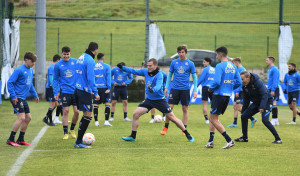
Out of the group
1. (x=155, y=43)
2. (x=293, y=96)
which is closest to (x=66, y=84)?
(x=293, y=96)

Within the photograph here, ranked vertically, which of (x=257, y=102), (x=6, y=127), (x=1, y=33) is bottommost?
(x=6, y=127)

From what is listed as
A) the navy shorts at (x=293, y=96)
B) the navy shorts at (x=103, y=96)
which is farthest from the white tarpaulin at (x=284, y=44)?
the navy shorts at (x=103, y=96)

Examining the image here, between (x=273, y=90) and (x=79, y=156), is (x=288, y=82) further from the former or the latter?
(x=79, y=156)

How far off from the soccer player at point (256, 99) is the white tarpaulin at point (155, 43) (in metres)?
10.1

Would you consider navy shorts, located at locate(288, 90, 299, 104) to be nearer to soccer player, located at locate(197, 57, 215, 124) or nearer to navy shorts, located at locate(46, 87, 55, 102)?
soccer player, located at locate(197, 57, 215, 124)

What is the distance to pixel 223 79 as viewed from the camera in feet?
31.4

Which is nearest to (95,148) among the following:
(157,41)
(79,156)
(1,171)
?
(79,156)

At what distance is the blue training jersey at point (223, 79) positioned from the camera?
9.45 metres

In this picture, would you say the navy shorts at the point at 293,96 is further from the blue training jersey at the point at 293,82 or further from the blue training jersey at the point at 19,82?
the blue training jersey at the point at 19,82

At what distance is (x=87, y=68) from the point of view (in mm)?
9414

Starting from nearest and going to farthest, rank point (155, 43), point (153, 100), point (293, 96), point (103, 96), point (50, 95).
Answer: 1. point (153, 100)
2. point (103, 96)
3. point (50, 95)
4. point (293, 96)
5. point (155, 43)

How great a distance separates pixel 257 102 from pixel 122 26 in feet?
153

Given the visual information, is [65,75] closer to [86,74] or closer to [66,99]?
[66,99]

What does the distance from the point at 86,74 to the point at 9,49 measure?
12.2 meters
